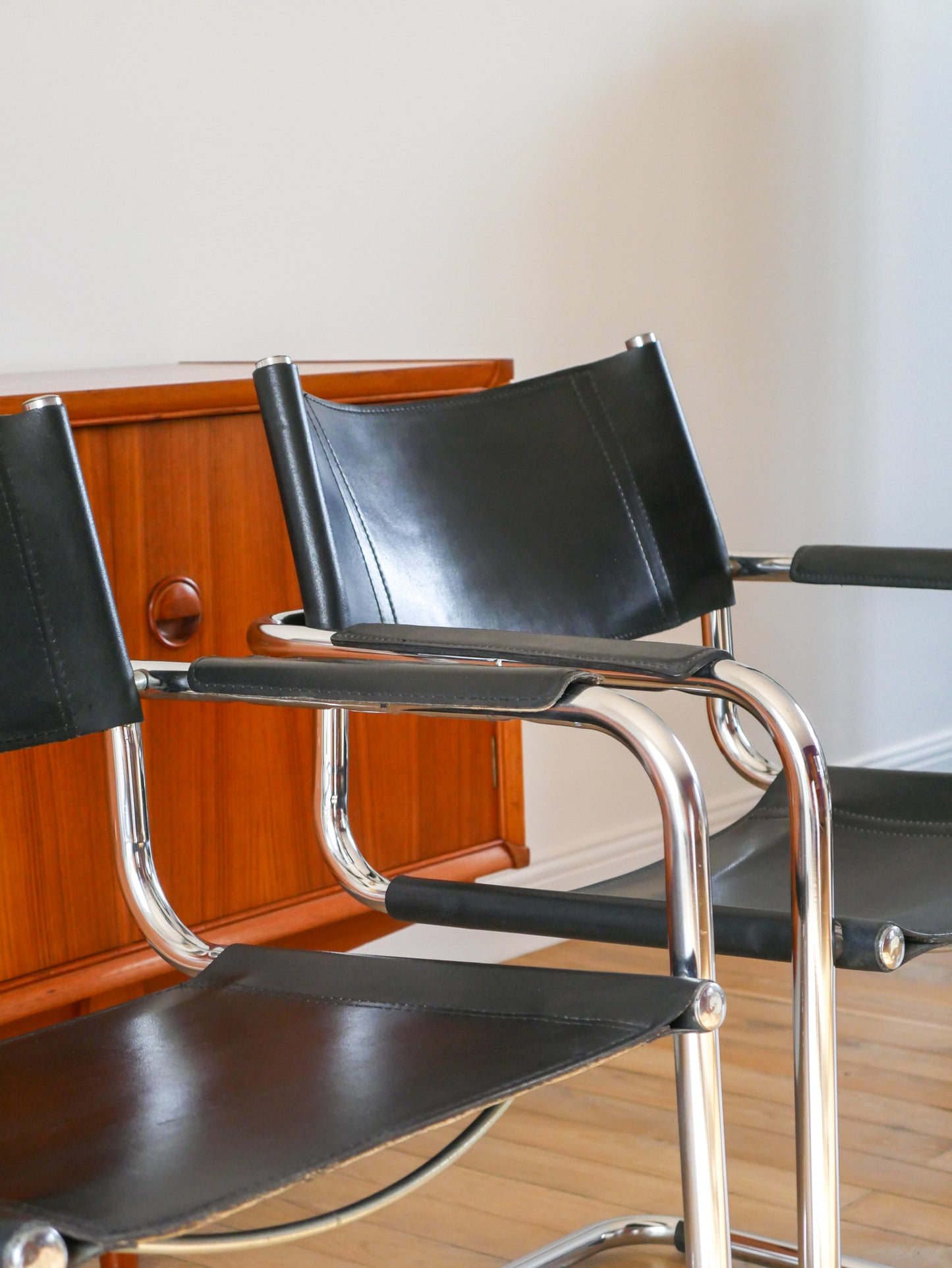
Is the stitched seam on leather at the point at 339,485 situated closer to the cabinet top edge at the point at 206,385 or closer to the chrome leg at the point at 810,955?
the cabinet top edge at the point at 206,385

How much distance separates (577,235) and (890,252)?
2.42ft

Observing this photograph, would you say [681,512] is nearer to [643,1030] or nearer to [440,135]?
[643,1030]

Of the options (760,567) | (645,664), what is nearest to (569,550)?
(760,567)

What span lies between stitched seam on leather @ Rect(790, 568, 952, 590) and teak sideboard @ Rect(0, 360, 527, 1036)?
0.39 meters

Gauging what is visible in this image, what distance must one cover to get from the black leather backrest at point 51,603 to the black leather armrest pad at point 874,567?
0.60m

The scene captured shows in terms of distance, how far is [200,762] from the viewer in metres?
1.38

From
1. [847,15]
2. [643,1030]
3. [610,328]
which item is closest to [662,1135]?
[643,1030]

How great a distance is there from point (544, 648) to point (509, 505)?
38 cm

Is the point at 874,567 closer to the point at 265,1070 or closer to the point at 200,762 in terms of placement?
the point at 200,762

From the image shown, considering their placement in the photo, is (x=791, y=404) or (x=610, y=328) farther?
(x=791, y=404)

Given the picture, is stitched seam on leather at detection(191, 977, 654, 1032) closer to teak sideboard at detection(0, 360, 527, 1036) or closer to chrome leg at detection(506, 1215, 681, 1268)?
teak sideboard at detection(0, 360, 527, 1036)

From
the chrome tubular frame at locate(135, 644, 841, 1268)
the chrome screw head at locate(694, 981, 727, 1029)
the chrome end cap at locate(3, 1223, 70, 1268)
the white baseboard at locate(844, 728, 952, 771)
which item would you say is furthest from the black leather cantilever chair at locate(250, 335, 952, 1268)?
the white baseboard at locate(844, 728, 952, 771)

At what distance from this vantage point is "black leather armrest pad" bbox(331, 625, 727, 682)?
2.92 feet

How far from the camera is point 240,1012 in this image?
0.91m
